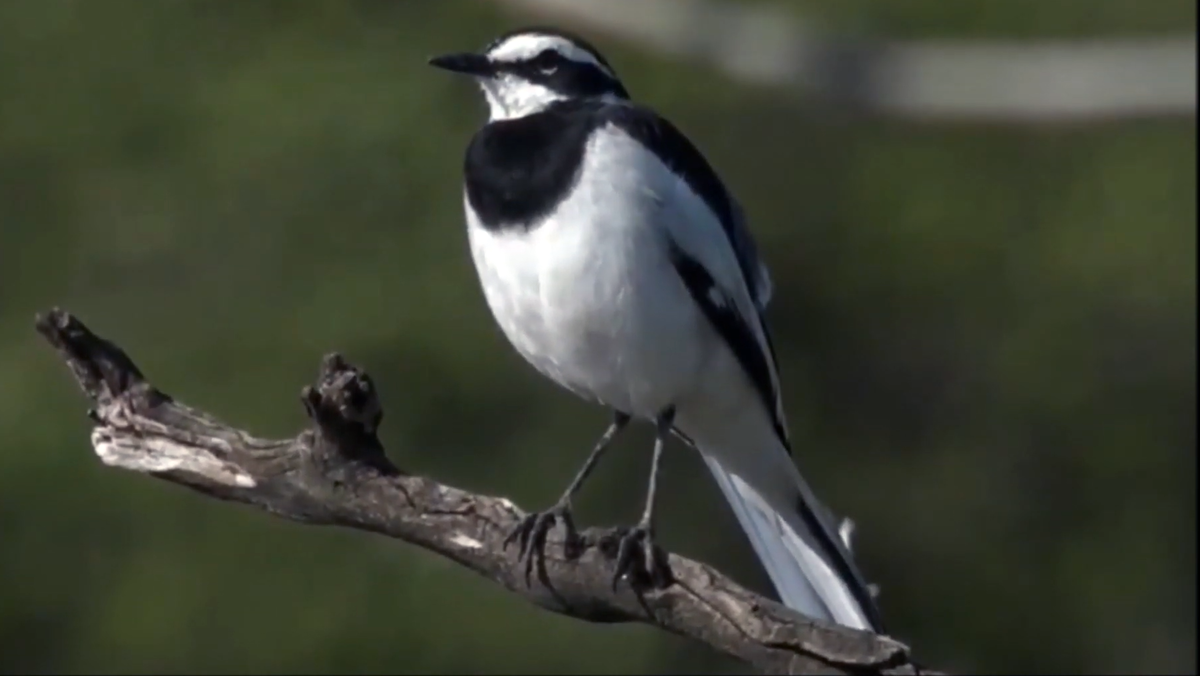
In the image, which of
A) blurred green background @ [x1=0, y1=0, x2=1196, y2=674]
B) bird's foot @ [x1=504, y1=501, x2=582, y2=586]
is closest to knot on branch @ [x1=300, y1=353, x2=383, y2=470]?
bird's foot @ [x1=504, y1=501, x2=582, y2=586]

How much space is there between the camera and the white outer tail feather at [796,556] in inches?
191

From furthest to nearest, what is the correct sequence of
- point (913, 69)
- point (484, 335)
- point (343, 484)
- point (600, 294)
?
point (484, 335), point (913, 69), point (600, 294), point (343, 484)

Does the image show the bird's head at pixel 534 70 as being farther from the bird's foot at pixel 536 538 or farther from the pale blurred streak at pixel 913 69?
the pale blurred streak at pixel 913 69

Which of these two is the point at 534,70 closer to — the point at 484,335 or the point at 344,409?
the point at 344,409

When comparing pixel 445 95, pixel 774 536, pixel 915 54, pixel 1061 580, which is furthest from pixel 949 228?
pixel 774 536

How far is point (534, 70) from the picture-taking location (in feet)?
15.7

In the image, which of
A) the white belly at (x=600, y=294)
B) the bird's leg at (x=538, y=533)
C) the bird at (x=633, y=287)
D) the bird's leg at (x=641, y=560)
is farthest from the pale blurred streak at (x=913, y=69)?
the bird's leg at (x=641, y=560)

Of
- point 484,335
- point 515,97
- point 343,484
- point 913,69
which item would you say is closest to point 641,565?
point 343,484

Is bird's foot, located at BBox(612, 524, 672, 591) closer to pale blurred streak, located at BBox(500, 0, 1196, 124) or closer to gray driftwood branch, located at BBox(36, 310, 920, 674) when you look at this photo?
gray driftwood branch, located at BBox(36, 310, 920, 674)

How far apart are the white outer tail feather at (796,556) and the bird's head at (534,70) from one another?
79cm

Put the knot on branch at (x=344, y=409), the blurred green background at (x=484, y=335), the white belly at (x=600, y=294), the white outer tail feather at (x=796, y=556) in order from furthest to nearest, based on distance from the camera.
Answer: the blurred green background at (x=484, y=335), the white outer tail feather at (x=796, y=556), the white belly at (x=600, y=294), the knot on branch at (x=344, y=409)

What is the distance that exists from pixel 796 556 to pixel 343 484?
1.07 metres

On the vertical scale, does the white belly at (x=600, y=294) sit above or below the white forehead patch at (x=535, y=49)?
below

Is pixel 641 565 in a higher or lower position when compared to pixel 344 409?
lower
